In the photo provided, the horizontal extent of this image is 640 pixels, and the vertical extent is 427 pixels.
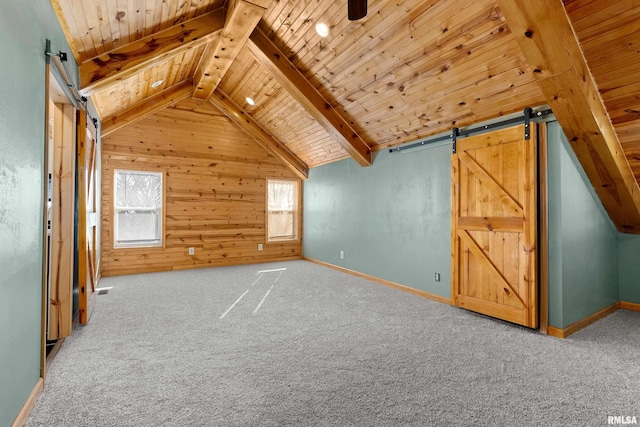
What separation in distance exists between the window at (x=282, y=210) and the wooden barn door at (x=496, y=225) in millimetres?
4117

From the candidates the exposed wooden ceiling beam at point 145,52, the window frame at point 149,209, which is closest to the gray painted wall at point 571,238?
the exposed wooden ceiling beam at point 145,52

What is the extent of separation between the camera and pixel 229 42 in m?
3.72

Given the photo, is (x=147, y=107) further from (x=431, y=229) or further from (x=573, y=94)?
(x=573, y=94)

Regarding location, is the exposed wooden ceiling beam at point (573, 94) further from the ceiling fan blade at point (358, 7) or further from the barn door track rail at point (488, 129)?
the ceiling fan blade at point (358, 7)

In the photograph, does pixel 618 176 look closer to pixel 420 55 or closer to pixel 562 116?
pixel 562 116

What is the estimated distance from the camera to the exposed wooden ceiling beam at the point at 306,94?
3.86 metres

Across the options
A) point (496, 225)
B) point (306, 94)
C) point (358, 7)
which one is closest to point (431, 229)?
point (496, 225)

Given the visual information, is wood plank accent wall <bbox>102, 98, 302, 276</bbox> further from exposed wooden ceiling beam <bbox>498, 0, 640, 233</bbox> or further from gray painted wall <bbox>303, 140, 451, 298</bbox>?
exposed wooden ceiling beam <bbox>498, 0, 640, 233</bbox>

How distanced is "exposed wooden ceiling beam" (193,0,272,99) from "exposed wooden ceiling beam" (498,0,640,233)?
2.39m

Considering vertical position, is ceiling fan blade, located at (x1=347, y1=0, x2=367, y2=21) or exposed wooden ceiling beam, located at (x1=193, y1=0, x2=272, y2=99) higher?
exposed wooden ceiling beam, located at (x1=193, y1=0, x2=272, y2=99)

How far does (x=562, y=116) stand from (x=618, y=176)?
0.92 metres

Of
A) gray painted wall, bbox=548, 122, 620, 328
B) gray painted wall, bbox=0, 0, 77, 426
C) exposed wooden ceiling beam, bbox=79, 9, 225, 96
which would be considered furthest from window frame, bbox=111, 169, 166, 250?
gray painted wall, bbox=548, 122, 620, 328

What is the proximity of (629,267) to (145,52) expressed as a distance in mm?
5912

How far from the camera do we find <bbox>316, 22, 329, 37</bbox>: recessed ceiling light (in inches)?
127
